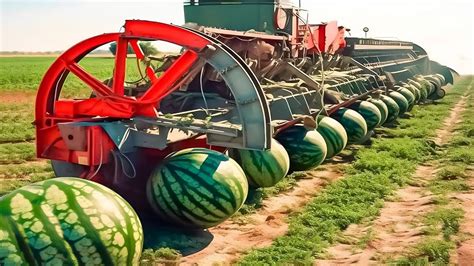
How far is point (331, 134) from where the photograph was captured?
8969 millimetres

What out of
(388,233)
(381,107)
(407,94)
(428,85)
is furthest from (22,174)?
(428,85)

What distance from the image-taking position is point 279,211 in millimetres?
6961

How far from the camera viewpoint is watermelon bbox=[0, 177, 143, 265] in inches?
145

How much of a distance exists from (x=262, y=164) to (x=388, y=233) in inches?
65.0

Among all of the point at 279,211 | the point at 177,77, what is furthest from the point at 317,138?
the point at 177,77

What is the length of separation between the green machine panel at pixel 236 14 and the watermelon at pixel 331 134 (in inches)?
103

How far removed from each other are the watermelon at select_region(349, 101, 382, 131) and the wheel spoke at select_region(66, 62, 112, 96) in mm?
6741

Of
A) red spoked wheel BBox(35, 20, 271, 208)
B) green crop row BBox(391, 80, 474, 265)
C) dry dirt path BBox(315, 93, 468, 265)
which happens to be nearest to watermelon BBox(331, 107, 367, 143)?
green crop row BBox(391, 80, 474, 265)

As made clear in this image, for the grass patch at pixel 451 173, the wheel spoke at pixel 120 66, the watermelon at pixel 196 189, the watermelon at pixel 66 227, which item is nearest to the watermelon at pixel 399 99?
the grass patch at pixel 451 173

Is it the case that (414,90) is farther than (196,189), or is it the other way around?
(414,90)

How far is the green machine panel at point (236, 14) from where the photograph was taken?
10.9 meters

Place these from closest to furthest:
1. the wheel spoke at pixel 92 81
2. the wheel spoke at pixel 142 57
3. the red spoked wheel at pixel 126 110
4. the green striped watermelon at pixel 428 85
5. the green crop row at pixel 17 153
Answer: the red spoked wheel at pixel 126 110 → the wheel spoke at pixel 92 81 → the wheel spoke at pixel 142 57 → the green crop row at pixel 17 153 → the green striped watermelon at pixel 428 85

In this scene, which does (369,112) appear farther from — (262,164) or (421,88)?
(421,88)

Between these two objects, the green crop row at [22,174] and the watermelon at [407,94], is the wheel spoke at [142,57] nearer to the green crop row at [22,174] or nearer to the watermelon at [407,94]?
the green crop row at [22,174]
